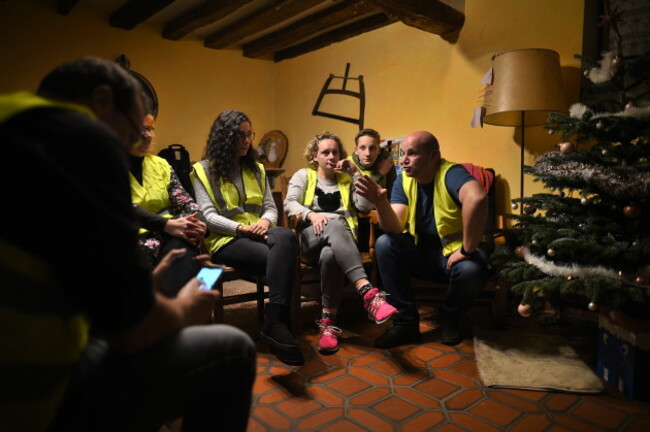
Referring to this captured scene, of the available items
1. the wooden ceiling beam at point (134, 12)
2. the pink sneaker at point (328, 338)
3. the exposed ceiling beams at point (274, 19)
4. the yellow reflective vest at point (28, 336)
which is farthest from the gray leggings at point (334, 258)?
the wooden ceiling beam at point (134, 12)

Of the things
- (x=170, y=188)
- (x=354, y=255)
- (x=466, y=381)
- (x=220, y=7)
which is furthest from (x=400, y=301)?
(x=220, y=7)

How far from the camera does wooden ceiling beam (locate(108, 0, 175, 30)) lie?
3811 millimetres

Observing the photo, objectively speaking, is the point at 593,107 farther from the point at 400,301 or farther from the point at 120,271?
the point at 120,271

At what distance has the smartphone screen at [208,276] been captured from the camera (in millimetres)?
980

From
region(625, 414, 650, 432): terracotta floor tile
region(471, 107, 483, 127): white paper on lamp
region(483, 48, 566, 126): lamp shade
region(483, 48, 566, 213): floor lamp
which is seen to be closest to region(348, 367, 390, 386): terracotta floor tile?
region(625, 414, 650, 432): terracotta floor tile

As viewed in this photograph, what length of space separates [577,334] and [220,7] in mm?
3656


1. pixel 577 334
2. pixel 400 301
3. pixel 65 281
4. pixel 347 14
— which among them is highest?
pixel 347 14

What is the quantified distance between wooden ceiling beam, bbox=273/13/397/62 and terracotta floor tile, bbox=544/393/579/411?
309 cm

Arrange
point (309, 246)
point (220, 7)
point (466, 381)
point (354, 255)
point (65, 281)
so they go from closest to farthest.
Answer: point (65, 281) → point (466, 381) → point (354, 255) → point (309, 246) → point (220, 7)

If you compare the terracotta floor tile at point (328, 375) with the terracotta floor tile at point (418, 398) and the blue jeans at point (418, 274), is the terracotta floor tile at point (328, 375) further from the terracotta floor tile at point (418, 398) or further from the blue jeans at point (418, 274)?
the blue jeans at point (418, 274)

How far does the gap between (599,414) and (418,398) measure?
643 mm

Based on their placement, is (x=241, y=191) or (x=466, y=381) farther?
(x=241, y=191)

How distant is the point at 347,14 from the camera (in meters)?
3.84

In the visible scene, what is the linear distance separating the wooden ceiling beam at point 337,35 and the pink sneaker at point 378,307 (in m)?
2.63
